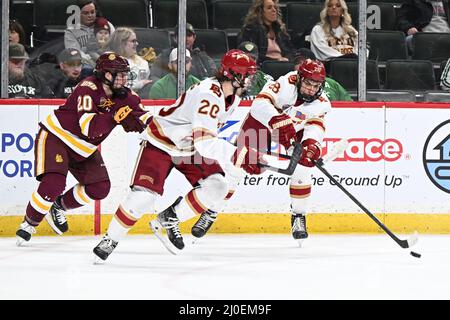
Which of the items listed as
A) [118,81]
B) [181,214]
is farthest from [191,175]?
[118,81]

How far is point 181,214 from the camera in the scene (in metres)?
6.09

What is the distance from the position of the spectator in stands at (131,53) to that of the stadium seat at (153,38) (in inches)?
1.3

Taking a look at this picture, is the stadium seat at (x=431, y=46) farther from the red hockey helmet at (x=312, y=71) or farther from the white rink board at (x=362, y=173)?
the red hockey helmet at (x=312, y=71)

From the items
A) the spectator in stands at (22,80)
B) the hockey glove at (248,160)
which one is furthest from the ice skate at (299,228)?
the spectator in stands at (22,80)

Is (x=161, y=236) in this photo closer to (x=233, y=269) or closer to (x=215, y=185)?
(x=215, y=185)

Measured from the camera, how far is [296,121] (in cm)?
676

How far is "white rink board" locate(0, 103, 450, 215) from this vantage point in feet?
23.6

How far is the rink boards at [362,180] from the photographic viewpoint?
724 cm

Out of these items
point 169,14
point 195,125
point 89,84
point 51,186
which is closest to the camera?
point 195,125

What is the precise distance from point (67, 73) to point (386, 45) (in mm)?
2194

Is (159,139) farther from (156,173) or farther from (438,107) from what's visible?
(438,107)

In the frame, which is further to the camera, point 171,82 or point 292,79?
point 171,82

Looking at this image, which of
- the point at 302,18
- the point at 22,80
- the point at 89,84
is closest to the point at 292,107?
the point at 302,18
